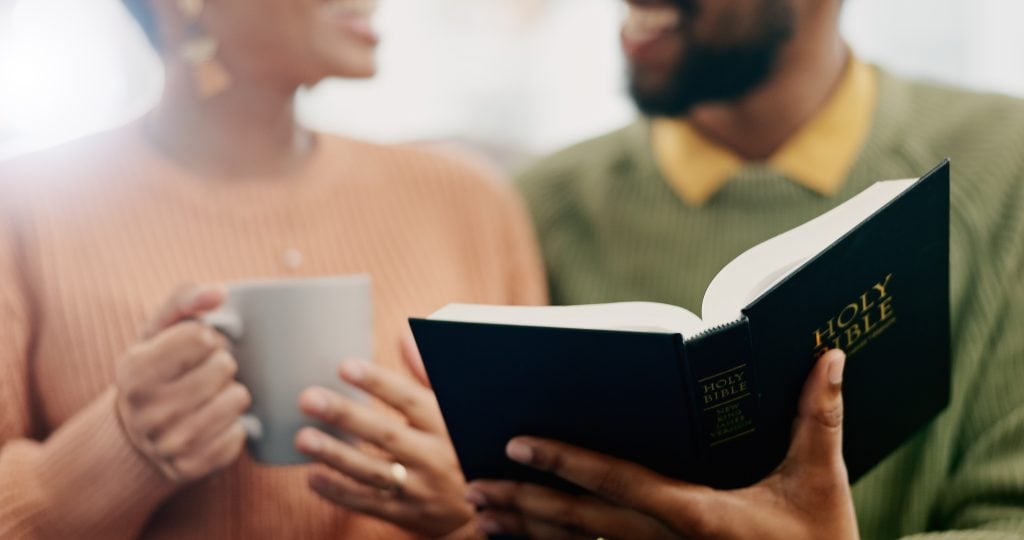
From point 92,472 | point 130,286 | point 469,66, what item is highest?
point 469,66

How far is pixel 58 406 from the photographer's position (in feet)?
2.02

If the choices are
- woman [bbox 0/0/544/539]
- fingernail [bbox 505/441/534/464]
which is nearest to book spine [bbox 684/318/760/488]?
fingernail [bbox 505/441/534/464]

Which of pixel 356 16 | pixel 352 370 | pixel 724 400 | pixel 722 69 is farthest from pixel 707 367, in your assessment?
pixel 722 69

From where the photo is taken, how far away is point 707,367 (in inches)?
21.3

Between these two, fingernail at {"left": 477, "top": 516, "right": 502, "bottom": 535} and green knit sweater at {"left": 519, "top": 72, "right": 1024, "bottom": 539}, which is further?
green knit sweater at {"left": 519, "top": 72, "right": 1024, "bottom": 539}

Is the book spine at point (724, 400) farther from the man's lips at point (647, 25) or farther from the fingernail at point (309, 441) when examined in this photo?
the man's lips at point (647, 25)

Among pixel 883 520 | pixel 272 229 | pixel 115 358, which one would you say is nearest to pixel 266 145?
pixel 272 229

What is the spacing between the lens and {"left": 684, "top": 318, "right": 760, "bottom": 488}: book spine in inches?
21.2

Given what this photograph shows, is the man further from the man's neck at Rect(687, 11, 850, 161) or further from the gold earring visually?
the gold earring

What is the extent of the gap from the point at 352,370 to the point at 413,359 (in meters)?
0.07

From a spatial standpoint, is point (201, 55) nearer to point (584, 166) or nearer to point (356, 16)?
point (356, 16)

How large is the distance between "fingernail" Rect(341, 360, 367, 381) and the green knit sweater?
0.24 meters

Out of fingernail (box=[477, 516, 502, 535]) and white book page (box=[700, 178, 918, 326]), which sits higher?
white book page (box=[700, 178, 918, 326])

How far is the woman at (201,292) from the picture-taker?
0.60m
